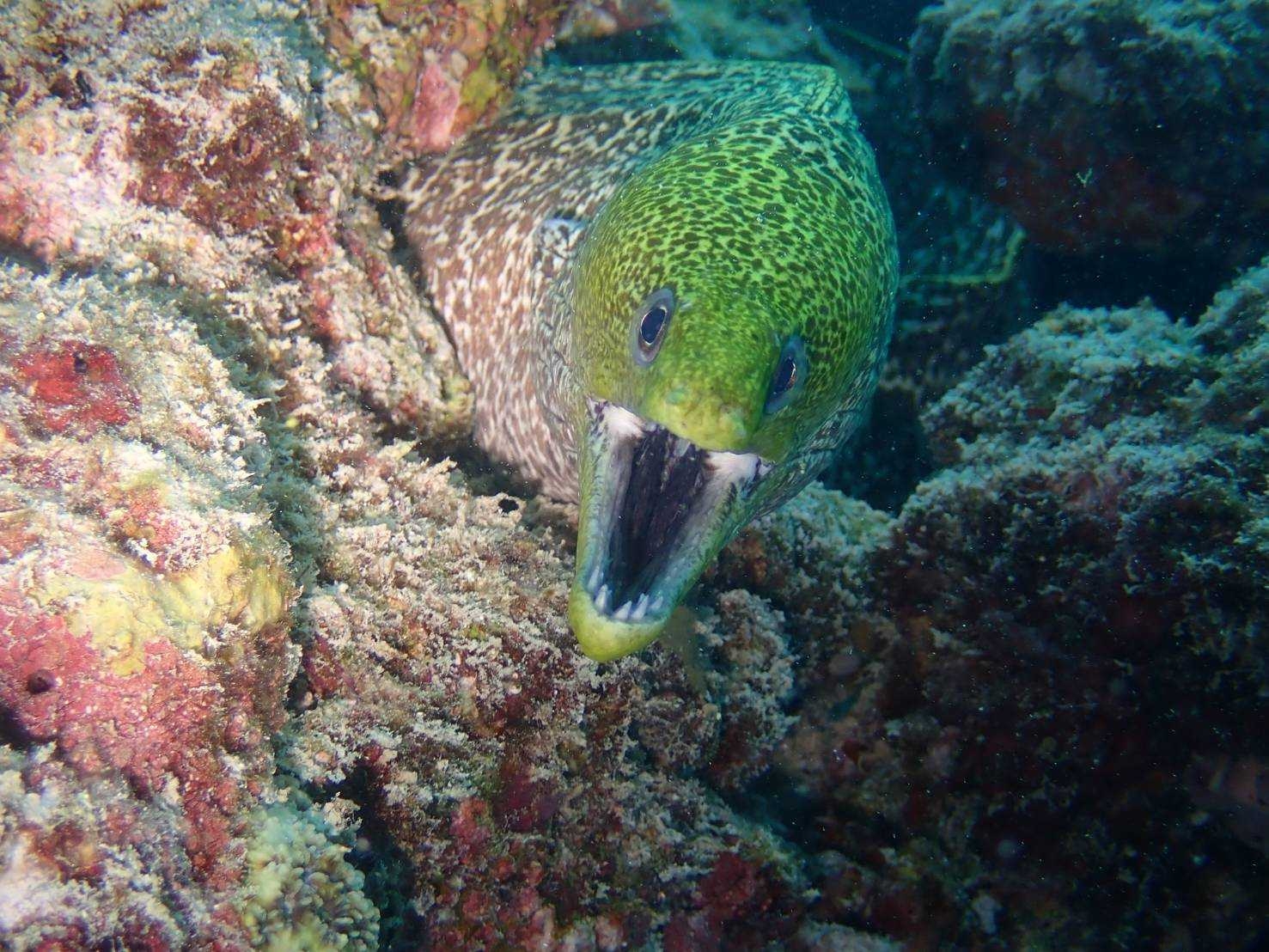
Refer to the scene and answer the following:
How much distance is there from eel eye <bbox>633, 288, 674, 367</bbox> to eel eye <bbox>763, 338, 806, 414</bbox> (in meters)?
0.38

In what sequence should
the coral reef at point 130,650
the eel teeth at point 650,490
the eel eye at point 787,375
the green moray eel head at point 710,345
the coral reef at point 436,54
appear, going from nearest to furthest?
the coral reef at point 130,650 → the green moray eel head at point 710,345 → the eel eye at point 787,375 → the eel teeth at point 650,490 → the coral reef at point 436,54

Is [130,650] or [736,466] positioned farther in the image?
[736,466]

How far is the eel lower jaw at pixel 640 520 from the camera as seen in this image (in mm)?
2242

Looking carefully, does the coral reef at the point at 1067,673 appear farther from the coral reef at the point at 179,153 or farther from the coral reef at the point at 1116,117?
the coral reef at the point at 179,153

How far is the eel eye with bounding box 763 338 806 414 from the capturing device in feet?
7.70

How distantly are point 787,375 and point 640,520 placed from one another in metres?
0.80

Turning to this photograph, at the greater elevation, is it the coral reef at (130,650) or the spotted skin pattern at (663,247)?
the spotted skin pattern at (663,247)

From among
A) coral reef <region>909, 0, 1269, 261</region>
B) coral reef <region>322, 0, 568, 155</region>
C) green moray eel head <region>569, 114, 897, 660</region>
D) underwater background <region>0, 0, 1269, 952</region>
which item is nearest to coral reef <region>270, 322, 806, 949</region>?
underwater background <region>0, 0, 1269, 952</region>

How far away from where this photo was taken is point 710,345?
86.5 inches

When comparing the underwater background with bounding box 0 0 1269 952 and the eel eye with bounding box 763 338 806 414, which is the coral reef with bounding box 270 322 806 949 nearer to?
the underwater background with bounding box 0 0 1269 952

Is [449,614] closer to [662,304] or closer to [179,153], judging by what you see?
[662,304]

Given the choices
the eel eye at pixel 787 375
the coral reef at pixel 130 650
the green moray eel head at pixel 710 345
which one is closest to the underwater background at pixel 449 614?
the coral reef at pixel 130 650

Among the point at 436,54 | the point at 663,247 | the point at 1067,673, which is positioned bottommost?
the point at 1067,673

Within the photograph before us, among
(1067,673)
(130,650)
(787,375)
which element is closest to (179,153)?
(130,650)
